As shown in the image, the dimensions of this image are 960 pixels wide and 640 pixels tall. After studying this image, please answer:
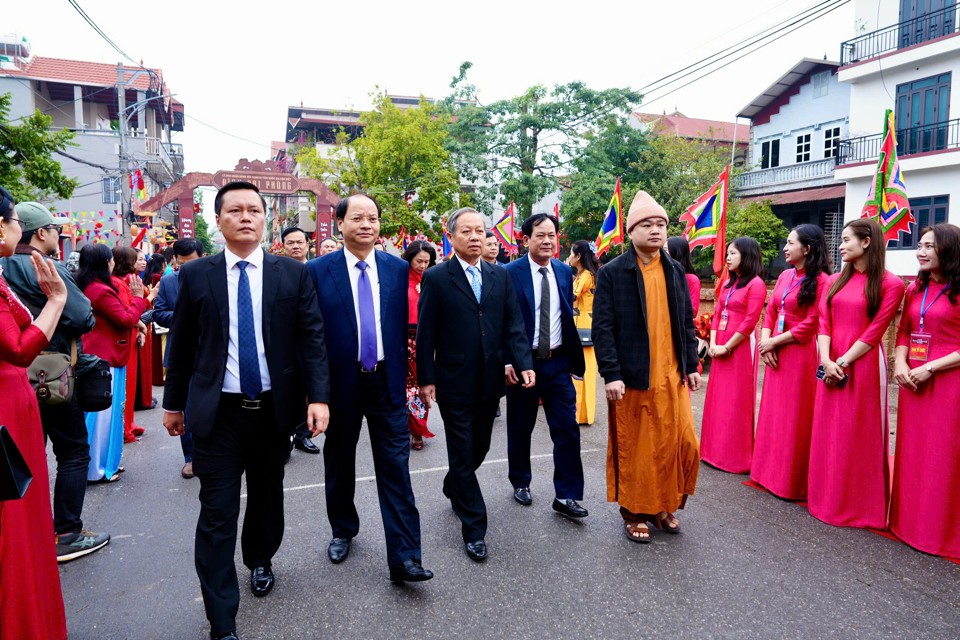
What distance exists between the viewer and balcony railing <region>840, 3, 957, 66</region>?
18.2 metres

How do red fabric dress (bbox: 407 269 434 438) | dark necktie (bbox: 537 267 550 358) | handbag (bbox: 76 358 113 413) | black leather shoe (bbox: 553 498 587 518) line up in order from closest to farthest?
handbag (bbox: 76 358 113 413) < black leather shoe (bbox: 553 498 587 518) < dark necktie (bbox: 537 267 550 358) < red fabric dress (bbox: 407 269 434 438)

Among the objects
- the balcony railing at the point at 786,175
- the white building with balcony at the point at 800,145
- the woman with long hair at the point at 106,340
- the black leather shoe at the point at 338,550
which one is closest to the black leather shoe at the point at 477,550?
the black leather shoe at the point at 338,550

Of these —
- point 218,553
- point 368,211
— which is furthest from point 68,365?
point 368,211

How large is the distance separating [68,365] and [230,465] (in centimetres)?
126

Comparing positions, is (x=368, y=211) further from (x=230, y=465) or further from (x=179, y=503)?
(x=179, y=503)

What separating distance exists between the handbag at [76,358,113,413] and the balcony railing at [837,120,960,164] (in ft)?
69.0

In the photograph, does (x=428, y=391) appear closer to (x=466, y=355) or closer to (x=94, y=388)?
(x=466, y=355)

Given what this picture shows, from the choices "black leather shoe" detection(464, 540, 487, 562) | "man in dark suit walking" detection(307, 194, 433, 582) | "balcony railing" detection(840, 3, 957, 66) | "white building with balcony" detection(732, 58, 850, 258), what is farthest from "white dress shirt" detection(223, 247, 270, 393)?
"white building with balcony" detection(732, 58, 850, 258)

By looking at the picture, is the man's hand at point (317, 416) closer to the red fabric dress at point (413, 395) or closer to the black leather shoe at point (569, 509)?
the black leather shoe at point (569, 509)

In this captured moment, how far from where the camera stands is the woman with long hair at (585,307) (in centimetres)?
694

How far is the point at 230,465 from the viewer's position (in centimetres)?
305

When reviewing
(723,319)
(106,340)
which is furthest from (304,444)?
(723,319)

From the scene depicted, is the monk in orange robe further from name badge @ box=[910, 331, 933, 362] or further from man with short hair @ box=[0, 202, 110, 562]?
man with short hair @ box=[0, 202, 110, 562]

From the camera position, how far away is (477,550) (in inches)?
148
